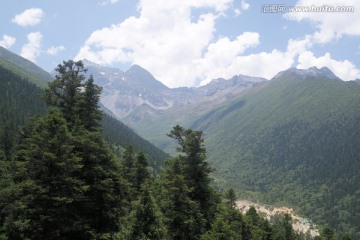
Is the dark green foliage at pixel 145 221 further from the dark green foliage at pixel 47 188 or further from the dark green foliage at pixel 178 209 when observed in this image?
the dark green foliage at pixel 178 209

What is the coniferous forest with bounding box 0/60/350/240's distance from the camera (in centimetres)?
2417

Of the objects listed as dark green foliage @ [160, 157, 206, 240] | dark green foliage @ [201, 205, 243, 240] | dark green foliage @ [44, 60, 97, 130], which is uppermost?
dark green foliage @ [44, 60, 97, 130]

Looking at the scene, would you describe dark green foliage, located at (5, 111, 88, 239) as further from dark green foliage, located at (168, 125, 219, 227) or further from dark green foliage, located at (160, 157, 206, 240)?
dark green foliage, located at (168, 125, 219, 227)

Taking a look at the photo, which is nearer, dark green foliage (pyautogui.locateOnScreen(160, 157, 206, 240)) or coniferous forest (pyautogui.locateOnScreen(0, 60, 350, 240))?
coniferous forest (pyautogui.locateOnScreen(0, 60, 350, 240))

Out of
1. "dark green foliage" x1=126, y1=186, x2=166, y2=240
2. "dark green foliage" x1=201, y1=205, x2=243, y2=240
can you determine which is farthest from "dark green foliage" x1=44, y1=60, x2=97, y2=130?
"dark green foliage" x1=201, y1=205, x2=243, y2=240

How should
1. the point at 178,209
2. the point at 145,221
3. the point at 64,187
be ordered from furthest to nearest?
the point at 178,209 → the point at 145,221 → the point at 64,187

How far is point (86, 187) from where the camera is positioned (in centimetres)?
2547

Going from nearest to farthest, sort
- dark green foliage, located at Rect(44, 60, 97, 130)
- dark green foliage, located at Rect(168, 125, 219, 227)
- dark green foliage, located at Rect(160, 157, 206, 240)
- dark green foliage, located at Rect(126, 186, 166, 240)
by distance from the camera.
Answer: dark green foliage, located at Rect(126, 186, 166, 240), dark green foliage, located at Rect(160, 157, 206, 240), dark green foliage, located at Rect(44, 60, 97, 130), dark green foliage, located at Rect(168, 125, 219, 227)

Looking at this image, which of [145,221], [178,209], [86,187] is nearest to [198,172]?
[178,209]

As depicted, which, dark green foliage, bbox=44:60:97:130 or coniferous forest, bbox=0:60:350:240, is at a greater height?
dark green foliage, bbox=44:60:97:130

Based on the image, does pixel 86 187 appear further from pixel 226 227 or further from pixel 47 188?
pixel 226 227

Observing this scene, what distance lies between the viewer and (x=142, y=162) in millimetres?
48250

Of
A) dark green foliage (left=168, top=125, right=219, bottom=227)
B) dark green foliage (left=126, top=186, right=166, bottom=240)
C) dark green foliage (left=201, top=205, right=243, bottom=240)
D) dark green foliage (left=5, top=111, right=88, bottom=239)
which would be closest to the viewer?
dark green foliage (left=5, top=111, right=88, bottom=239)

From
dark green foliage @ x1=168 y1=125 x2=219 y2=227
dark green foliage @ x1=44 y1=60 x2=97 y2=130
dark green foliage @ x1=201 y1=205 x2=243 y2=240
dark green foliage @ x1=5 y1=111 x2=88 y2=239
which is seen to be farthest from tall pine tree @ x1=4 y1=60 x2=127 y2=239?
dark green foliage @ x1=201 y1=205 x2=243 y2=240
